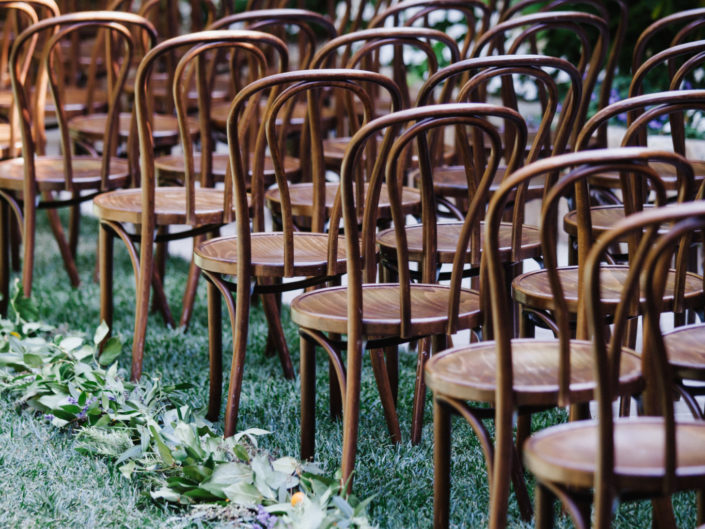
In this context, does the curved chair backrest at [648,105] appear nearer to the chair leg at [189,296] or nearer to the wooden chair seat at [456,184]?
the wooden chair seat at [456,184]

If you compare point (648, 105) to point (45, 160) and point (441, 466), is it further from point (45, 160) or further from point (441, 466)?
point (45, 160)

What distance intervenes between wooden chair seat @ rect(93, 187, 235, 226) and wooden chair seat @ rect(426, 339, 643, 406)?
1.17m

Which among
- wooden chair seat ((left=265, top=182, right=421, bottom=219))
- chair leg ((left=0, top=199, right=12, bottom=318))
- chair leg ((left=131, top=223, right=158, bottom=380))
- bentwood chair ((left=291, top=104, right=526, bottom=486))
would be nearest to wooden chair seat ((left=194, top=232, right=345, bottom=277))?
bentwood chair ((left=291, top=104, right=526, bottom=486))

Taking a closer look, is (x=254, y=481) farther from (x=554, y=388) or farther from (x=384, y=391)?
(x=554, y=388)

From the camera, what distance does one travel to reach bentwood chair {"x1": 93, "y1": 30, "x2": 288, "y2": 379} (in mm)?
2764

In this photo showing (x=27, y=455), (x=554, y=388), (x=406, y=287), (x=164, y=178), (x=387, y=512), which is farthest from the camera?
(x=164, y=178)

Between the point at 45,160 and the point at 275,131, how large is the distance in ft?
4.85

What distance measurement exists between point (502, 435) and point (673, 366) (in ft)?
1.08

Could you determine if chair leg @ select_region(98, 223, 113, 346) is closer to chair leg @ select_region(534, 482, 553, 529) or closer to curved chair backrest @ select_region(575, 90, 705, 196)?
curved chair backrest @ select_region(575, 90, 705, 196)

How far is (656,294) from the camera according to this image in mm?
1817

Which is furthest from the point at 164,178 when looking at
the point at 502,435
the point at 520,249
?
the point at 502,435

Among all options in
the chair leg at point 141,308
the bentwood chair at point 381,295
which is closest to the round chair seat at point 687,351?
the bentwood chair at point 381,295

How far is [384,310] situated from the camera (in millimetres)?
2213

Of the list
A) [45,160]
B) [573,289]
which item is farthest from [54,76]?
[573,289]
